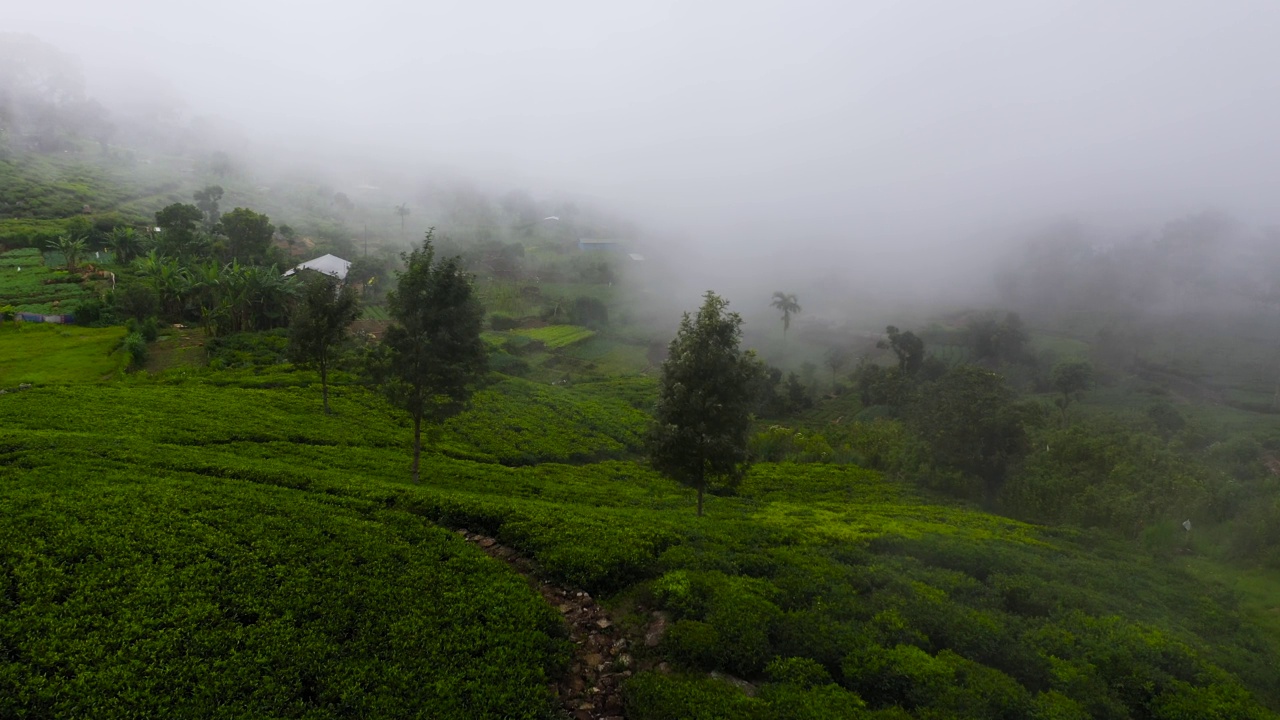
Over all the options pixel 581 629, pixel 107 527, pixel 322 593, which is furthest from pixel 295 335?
pixel 581 629

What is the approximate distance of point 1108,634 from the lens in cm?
1648

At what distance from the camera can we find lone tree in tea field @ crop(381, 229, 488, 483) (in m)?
22.9

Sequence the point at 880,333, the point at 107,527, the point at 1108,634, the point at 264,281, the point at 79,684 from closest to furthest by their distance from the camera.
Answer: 1. the point at 79,684
2. the point at 107,527
3. the point at 1108,634
4. the point at 264,281
5. the point at 880,333

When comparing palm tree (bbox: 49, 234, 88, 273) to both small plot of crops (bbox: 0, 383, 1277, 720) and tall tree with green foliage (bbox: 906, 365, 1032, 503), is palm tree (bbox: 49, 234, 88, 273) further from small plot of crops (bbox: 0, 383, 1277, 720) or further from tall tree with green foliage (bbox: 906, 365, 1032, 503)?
tall tree with green foliage (bbox: 906, 365, 1032, 503)

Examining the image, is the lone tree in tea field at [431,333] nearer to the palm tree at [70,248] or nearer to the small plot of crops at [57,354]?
the small plot of crops at [57,354]

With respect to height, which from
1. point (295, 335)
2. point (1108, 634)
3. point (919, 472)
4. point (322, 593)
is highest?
point (295, 335)

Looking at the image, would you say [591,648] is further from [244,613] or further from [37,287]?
[37,287]

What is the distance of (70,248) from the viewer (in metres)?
70.3

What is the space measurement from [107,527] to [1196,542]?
160 feet

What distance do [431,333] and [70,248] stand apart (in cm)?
7712

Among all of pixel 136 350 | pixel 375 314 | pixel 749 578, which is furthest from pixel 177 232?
pixel 749 578

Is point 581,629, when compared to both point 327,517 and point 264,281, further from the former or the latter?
point 264,281

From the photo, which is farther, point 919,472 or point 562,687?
point 919,472

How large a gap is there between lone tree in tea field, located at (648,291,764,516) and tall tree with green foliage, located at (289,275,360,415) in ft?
68.2
